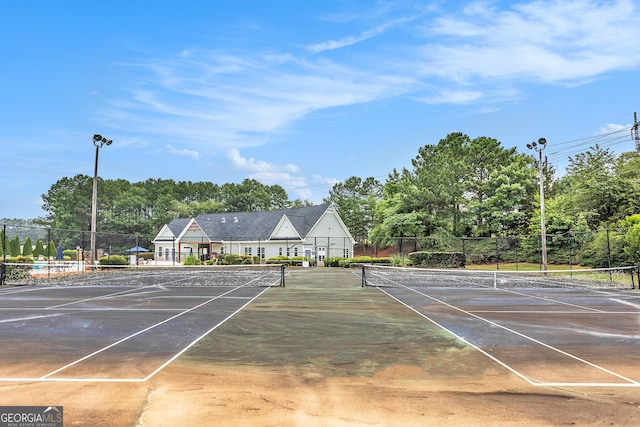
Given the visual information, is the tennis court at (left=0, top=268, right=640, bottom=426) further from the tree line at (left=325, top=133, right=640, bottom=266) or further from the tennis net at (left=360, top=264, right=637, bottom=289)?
the tree line at (left=325, top=133, right=640, bottom=266)

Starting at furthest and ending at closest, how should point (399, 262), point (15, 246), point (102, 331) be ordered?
point (399, 262) → point (15, 246) → point (102, 331)

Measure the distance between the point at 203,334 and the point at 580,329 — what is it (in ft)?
25.2

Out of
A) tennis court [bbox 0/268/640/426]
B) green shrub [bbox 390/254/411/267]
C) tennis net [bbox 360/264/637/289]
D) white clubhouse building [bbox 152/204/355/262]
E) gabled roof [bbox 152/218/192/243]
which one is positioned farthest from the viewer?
gabled roof [bbox 152/218/192/243]

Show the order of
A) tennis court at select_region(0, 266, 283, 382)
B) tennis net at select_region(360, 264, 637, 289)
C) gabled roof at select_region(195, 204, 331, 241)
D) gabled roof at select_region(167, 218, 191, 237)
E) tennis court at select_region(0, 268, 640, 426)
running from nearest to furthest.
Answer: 1. tennis court at select_region(0, 268, 640, 426)
2. tennis court at select_region(0, 266, 283, 382)
3. tennis net at select_region(360, 264, 637, 289)
4. gabled roof at select_region(195, 204, 331, 241)
5. gabled roof at select_region(167, 218, 191, 237)

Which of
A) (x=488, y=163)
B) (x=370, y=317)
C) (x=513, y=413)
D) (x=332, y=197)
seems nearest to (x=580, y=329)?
(x=370, y=317)

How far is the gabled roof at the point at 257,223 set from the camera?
49.2 meters

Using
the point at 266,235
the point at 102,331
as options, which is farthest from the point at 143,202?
the point at 102,331

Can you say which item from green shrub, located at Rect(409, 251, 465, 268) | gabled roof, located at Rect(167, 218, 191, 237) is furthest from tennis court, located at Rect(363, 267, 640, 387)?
gabled roof, located at Rect(167, 218, 191, 237)

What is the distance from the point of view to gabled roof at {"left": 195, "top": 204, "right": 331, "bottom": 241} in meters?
49.2

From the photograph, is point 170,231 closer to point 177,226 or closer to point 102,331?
point 177,226

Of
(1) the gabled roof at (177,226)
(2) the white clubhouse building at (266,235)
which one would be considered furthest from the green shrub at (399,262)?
(1) the gabled roof at (177,226)

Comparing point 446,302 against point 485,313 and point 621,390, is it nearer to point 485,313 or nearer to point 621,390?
point 485,313

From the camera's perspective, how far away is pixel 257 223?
53094 millimetres

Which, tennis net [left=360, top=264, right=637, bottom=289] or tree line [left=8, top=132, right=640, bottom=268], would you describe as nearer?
tennis net [left=360, top=264, right=637, bottom=289]
